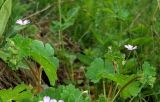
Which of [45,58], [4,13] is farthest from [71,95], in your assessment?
[4,13]

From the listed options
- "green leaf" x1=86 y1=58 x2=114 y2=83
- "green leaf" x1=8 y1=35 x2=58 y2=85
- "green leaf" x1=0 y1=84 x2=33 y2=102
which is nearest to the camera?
"green leaf" x1=0 y1=84 x2=33 y2=102

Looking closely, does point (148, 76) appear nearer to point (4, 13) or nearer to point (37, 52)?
point (37, 52)

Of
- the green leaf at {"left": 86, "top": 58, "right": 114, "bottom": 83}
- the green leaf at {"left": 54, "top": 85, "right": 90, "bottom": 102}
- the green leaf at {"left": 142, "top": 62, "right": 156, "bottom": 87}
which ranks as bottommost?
the green leaf at {"left": 54, "top": 85, "right": 90, "bottom": 102}

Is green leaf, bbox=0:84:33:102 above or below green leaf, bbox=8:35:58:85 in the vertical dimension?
below

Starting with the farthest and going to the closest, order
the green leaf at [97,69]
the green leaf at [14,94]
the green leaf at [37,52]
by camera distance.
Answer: the green leaf at [97,69], the green leaf at [37,52], the green leaf at [14,94]

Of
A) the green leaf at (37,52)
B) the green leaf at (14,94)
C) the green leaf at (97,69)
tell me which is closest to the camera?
the green leaf at (14,94)

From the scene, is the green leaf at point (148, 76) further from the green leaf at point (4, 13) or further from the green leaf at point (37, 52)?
the green leaf at point (4, 13)

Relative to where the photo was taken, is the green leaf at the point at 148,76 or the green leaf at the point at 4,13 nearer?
the green leaf at the point at 148,76

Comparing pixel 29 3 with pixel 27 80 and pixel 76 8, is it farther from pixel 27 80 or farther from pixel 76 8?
pixel 27 80

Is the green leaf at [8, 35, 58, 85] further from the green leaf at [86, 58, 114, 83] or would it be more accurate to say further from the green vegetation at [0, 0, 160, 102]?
the green leaf at [86, 58, 114, 83]

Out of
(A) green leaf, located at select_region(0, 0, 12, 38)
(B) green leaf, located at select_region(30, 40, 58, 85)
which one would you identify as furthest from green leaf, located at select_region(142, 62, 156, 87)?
(A) green leaf, located at select_region(0, 0, 12, 38)

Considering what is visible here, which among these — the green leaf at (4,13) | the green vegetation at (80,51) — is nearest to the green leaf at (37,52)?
the green vegetation at (80,51)

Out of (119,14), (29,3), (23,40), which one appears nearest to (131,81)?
(23,40)
